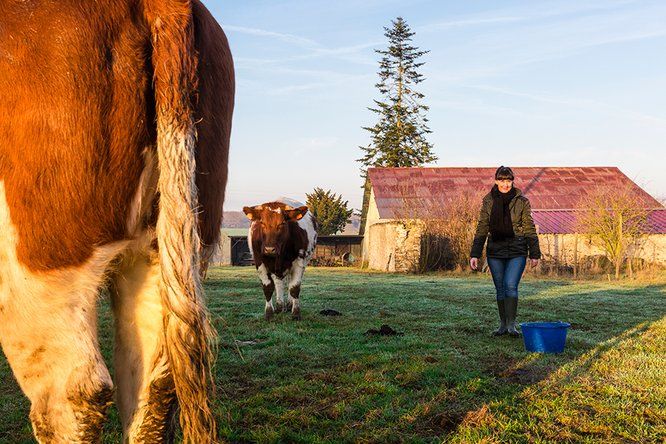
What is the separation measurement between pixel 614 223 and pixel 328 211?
25.5m

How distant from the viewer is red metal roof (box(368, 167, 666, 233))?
29.7 meters

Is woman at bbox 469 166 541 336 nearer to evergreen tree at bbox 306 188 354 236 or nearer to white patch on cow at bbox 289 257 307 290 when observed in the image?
white patch on cow at bbox 289 257 307 290

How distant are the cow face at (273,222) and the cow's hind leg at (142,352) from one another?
765 cm

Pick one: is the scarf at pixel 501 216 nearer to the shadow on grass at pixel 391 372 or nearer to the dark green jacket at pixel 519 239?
the dark green jacket at pixel 519 239

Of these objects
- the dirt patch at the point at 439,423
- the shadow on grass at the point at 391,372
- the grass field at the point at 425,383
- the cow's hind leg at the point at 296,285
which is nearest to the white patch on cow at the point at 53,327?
the grass field at the point at 425,383

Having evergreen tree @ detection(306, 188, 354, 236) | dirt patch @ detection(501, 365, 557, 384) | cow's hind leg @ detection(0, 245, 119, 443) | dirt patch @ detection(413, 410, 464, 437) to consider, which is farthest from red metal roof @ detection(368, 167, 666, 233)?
cow's hind leg @ detection(0, 245, 119, 443)

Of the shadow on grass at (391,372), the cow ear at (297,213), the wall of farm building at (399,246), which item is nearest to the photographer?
the shadow on grass at (391,372)

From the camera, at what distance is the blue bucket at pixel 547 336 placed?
7172 millimetres

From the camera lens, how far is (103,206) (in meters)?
1.99

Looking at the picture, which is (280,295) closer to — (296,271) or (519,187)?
(296,271)

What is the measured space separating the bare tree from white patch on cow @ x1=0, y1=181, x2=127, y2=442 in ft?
78.0

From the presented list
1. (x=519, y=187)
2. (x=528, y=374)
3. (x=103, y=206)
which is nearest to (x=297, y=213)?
(x=528, y=374)

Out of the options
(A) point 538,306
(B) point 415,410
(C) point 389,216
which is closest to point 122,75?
(B) point 415,410

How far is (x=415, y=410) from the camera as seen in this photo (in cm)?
470
